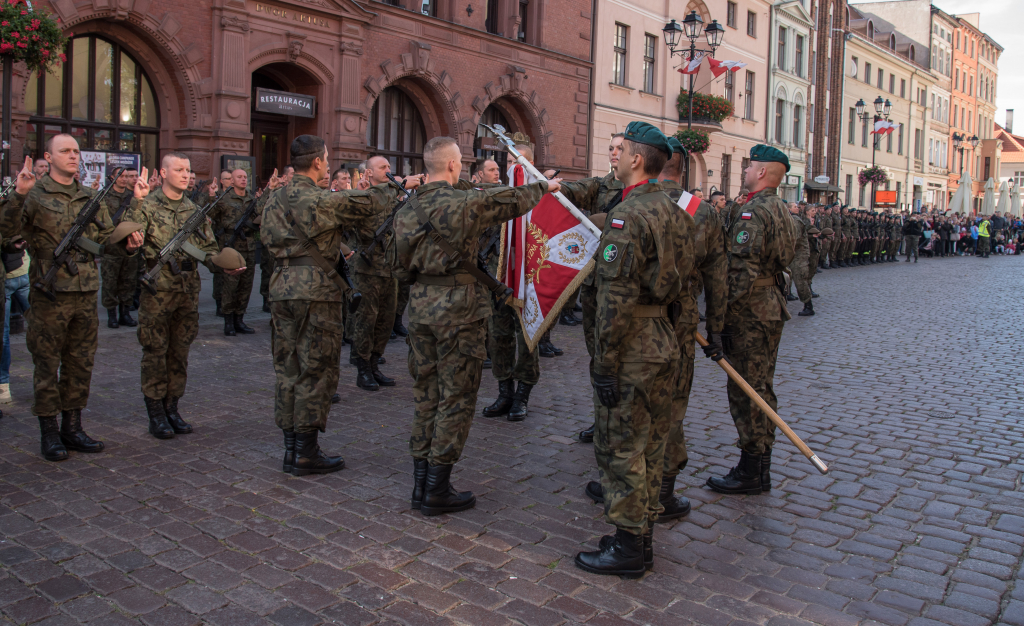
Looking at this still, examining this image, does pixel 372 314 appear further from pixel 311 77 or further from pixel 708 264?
pixel 311 77


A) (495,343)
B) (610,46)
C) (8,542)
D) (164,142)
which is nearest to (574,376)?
(495,343)

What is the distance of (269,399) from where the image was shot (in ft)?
23.1

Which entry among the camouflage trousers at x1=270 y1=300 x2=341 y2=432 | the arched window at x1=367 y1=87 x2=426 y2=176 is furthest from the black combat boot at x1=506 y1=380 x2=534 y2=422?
the arched window at x1=367 y1=87 x2=426 y2=176

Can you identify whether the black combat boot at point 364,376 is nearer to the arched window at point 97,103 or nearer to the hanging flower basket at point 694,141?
the arched window at point 97,103

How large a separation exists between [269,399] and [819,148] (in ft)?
140

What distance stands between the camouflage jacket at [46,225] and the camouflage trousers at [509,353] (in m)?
3.07

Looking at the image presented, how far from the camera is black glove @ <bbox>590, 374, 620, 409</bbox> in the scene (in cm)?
370

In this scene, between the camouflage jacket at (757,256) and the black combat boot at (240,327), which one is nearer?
the camouflage jacket at (757,256)

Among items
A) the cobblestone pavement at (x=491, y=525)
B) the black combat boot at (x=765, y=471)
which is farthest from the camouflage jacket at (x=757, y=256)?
the cobblestone pavement at (x=491, y=525)

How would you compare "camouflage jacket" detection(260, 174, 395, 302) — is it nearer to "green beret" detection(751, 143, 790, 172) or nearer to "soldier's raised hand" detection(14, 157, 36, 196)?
"soldier's raised hand" detection(14, 157, 36, 196)

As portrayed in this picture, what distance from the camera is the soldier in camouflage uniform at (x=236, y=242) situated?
1020 cm

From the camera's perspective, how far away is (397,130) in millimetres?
20344

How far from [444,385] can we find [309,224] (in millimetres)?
1374

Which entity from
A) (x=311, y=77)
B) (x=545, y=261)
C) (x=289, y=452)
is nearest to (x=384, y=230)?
(x=545, y=261)
